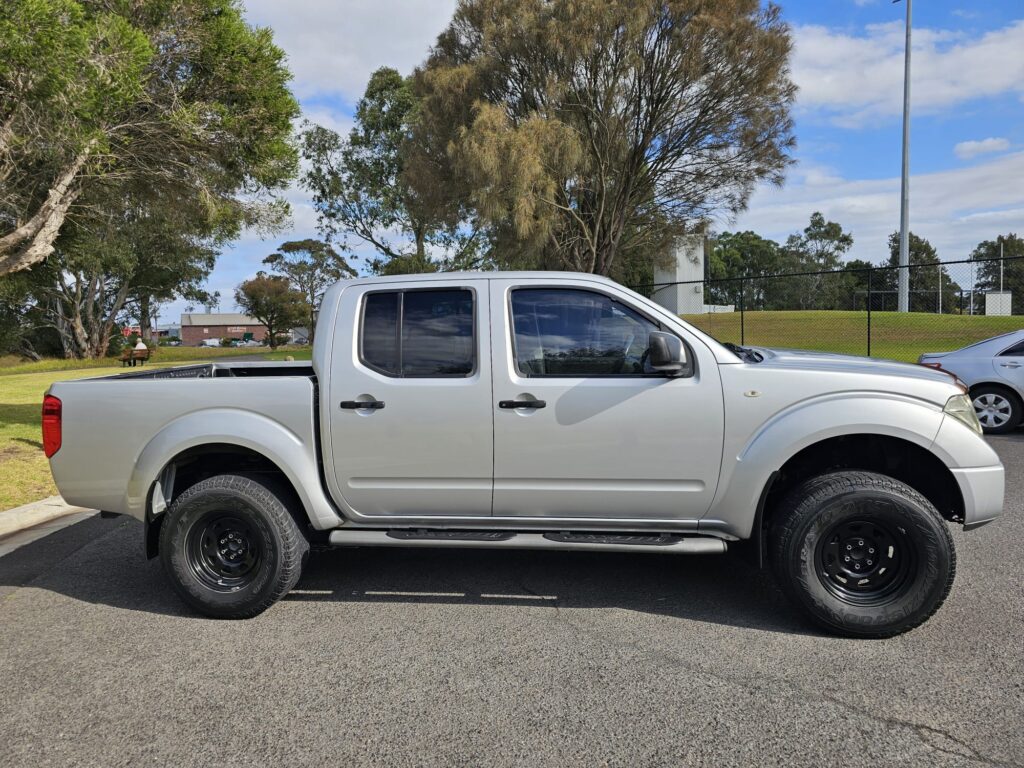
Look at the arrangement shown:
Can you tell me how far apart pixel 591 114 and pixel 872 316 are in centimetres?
1270

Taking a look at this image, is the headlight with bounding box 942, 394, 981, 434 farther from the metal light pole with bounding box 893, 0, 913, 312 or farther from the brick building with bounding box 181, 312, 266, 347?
the brick building with bounding box 181, 312, 266, 347

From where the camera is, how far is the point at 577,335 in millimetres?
4062

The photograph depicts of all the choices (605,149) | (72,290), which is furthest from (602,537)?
(72,290)

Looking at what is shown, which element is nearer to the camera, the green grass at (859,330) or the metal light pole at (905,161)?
the green grass at (859,330)

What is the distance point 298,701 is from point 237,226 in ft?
33.3

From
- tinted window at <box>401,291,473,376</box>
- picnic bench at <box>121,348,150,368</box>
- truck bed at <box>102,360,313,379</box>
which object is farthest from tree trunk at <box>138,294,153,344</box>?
tinted window at <box>401,291,473,376</box>

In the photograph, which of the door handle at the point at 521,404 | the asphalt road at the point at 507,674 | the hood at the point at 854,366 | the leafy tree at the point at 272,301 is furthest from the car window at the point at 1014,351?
the leafy tree at the point at 272,301

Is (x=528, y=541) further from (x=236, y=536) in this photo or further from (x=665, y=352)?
(x=236, y=536)

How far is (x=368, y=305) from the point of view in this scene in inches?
169

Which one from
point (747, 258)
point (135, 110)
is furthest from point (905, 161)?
point (747, 258)

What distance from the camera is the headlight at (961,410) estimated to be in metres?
3.73

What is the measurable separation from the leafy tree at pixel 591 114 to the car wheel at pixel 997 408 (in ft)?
36.0

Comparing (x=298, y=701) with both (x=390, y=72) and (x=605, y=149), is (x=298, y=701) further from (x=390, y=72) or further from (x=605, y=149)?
(x=390, y=72)

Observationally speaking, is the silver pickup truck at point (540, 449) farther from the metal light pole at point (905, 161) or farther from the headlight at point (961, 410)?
the metal light pole at point (905, 161)
